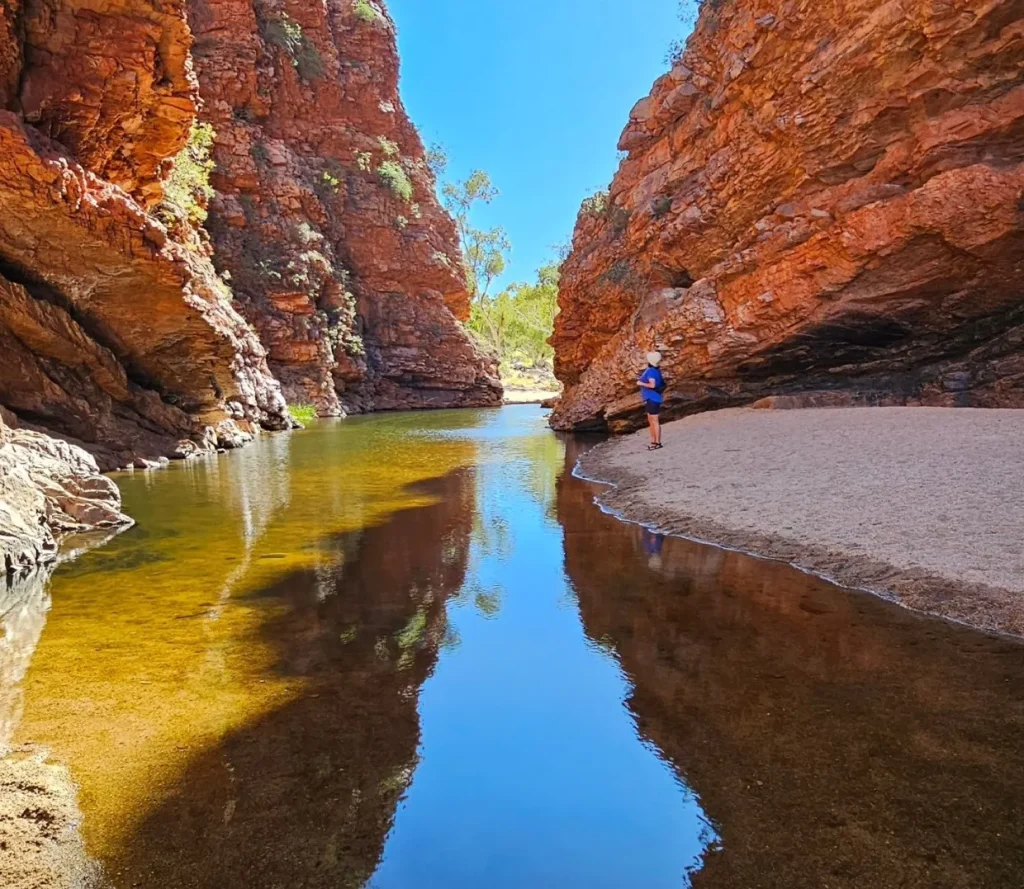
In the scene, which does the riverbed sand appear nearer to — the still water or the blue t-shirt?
the still water

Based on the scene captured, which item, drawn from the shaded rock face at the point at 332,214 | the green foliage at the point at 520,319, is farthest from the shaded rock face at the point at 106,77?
the green foliage at the point at 520,319

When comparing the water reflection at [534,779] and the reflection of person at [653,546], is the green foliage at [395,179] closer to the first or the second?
the reflection of person at [653,546]

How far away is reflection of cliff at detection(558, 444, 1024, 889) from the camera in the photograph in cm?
210

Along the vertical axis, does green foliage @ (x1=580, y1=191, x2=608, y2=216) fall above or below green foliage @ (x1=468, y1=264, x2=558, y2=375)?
below

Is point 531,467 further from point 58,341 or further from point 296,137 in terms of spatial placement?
point 296,137

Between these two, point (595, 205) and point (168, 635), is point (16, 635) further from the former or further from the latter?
point (595, 205)

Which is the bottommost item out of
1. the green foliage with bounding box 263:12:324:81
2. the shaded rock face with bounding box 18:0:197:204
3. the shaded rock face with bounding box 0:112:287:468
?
the shaded rock face with bounding box 0:112:287:468

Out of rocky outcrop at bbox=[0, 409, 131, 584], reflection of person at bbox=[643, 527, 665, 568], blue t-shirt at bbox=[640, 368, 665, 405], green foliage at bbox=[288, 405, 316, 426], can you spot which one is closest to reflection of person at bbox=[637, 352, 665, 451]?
blue t-shirt at bbox=[640, 368, 665, 405]

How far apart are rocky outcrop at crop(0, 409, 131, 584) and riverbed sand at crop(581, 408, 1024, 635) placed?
5.95m

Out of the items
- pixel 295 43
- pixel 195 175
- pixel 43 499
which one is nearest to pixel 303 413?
pixel 195 175

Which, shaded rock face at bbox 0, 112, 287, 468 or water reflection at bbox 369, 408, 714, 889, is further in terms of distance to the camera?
shaded rock face at bbox 0, 112, 287, 468

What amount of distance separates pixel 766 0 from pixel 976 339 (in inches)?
319

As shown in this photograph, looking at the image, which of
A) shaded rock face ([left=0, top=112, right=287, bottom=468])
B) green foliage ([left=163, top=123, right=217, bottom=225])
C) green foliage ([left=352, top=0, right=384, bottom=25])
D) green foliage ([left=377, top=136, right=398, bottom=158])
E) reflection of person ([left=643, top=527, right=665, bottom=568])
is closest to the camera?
reflection of person ([left=643, top=527, right=665, bottom=568])

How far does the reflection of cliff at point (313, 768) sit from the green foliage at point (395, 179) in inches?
1488
